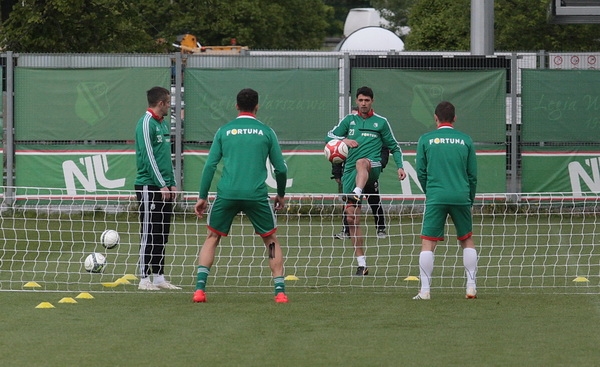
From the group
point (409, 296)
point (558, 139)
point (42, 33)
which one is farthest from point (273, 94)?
point (409, 296)

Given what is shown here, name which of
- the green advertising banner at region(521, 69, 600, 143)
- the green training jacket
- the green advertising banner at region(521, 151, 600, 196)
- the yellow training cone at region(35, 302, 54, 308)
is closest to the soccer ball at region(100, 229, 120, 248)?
the green training jacket

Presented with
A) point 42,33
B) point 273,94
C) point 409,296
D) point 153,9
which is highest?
point 153,9

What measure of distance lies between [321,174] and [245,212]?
35.7 ft

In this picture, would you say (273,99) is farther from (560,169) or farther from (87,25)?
(87,25)

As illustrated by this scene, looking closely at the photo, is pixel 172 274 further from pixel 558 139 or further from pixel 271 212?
pixel 558 139

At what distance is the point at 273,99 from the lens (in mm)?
22625

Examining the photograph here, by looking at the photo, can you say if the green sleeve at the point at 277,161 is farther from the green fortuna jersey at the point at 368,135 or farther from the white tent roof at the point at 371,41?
the white tent roof at the point at 371,41

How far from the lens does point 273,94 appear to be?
2262cm

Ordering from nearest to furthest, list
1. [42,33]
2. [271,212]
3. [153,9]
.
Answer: [271,212] < [42,33] < [153,9]

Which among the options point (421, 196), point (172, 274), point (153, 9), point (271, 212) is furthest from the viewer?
point (153, 9)

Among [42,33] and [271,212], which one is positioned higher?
[42,33]

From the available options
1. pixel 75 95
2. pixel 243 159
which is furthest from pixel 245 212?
pixel 75 95

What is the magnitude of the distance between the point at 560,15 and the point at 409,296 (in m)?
9.18

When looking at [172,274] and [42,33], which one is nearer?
[172,274]
